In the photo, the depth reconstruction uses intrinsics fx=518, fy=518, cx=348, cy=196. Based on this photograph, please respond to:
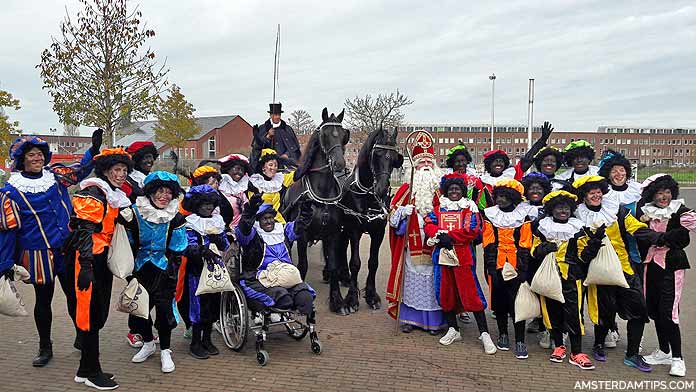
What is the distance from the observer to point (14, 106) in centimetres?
1844

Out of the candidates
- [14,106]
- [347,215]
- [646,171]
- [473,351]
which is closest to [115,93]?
[14,106]

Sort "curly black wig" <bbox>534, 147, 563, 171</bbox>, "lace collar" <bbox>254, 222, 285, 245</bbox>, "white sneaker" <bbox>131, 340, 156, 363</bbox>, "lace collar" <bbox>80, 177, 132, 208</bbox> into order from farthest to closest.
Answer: "curly black wig" <bbox>534, 147, 563, 171</bbox> → "lace collar" <bbox>254, 222, 285, 245</bbox> → "white sneaker" <bbox>131, 340, 156, 363</bbox> → "lace collar" <bbox>80, 177, 132, 208</bbox>

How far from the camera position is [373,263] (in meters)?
6.99

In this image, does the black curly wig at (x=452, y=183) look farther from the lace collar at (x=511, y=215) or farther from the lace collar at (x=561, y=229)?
the lace collar at (x=561, y=229)

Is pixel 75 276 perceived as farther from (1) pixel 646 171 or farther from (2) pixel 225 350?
(1) pixel 646 171

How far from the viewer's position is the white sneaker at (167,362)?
4.82 m

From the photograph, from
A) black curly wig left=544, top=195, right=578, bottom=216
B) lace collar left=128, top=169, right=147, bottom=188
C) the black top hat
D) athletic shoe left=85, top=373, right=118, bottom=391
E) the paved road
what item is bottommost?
the paved road

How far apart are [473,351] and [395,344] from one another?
83 centimetres

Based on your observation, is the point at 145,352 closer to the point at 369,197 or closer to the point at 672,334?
the point at 369,197

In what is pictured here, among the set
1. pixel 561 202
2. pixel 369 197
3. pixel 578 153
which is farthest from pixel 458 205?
pixel 578 153

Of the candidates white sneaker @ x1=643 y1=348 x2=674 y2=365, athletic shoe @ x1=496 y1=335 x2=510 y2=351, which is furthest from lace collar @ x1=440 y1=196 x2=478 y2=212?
white sneaker @ x1=643 y1=348 x2=674 y2=365

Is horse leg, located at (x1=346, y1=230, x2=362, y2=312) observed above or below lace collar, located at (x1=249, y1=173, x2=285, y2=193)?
below

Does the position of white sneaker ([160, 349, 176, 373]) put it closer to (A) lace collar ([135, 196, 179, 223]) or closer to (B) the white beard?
(A) lace collar ([135, 196, 179, 223])

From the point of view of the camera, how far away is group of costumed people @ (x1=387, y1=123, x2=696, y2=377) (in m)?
4.80
